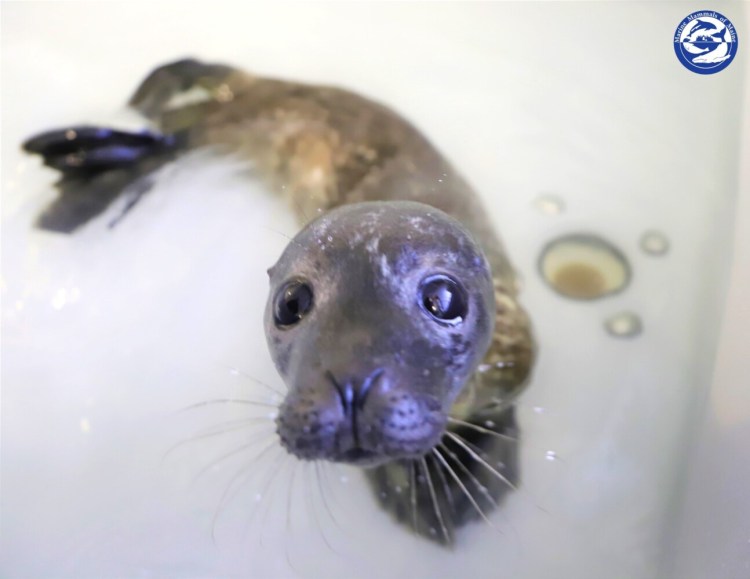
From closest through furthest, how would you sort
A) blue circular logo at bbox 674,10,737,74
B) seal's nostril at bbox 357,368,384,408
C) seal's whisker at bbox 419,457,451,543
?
1. seal's nostril at bbox 357,368,384,408
2. seal's whisker at bbox 419,457,451,543
3. blue circular logo at bbox 674,10,737,74

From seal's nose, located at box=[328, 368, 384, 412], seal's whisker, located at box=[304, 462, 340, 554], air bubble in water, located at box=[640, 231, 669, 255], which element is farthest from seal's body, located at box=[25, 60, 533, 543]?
air bubble in water, located at box=[640, 231, 669, 255]

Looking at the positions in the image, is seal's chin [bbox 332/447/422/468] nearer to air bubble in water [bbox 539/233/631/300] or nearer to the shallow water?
the shallow water

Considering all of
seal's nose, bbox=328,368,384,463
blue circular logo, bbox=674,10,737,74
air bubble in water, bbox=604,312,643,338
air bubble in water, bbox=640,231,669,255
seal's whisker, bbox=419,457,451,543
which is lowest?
seal's whisker, bbox=419,457,451,543

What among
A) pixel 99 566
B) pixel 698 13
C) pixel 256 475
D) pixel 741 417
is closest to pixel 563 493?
pixel 741 417

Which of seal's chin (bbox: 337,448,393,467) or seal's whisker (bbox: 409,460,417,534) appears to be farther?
seal's whisker (bbox: 409,460,417,534)

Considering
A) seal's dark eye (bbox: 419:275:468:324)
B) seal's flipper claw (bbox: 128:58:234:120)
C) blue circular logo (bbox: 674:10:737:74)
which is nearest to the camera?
seal's dark eye (bbox: 419:275:468:324)

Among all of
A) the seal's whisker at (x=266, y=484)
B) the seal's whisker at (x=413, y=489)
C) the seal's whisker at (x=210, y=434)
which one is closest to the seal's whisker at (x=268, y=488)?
the seal's whisker at (x=266, y=484)
